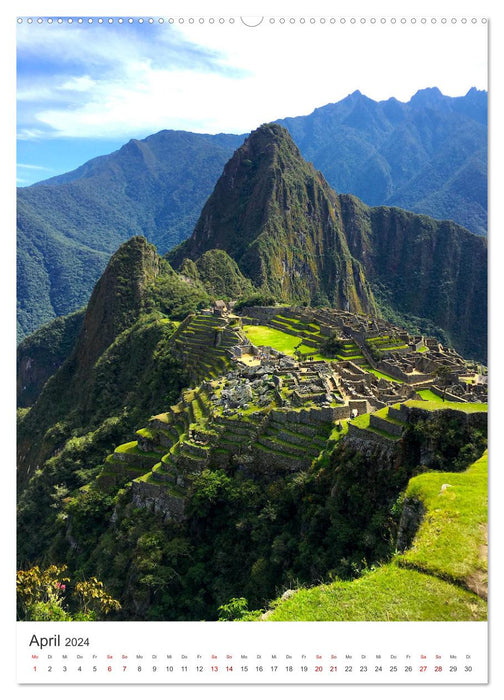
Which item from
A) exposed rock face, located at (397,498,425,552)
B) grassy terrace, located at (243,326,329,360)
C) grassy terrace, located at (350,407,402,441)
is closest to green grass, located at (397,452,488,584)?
exposed rock face, located at (397,498,425,552)

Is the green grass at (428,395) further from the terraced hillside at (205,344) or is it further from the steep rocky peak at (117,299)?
the steep rocky peak at (117,299)

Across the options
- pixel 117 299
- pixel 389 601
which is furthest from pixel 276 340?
pixel 389 601

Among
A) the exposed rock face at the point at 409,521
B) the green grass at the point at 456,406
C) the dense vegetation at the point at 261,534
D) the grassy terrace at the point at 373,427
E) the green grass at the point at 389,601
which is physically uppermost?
the green grass at the point at 456,406

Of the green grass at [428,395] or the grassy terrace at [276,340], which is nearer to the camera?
the green grass at [428,395]

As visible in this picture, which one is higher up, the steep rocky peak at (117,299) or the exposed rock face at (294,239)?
the exposed rock face at (294,239)

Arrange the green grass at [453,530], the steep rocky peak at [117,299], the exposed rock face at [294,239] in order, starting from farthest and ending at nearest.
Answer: the exposed rock face at [294,239] → the steep rocky peak at [117,299] → the green grass at [453,530]

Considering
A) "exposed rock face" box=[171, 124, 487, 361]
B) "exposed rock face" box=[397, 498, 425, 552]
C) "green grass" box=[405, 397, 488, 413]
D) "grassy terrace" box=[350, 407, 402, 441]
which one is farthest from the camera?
"exposed rock face" box=[171, 124, 487, 361]

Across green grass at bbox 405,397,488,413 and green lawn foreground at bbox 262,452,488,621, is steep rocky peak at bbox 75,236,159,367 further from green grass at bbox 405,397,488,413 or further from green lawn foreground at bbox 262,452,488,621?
green lawn foreground at bbox 262,452,488,621

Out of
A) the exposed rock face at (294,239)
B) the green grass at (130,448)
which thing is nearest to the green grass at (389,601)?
the green grass at (130,448)

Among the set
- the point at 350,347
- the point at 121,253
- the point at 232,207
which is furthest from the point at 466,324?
the point at 350,347
